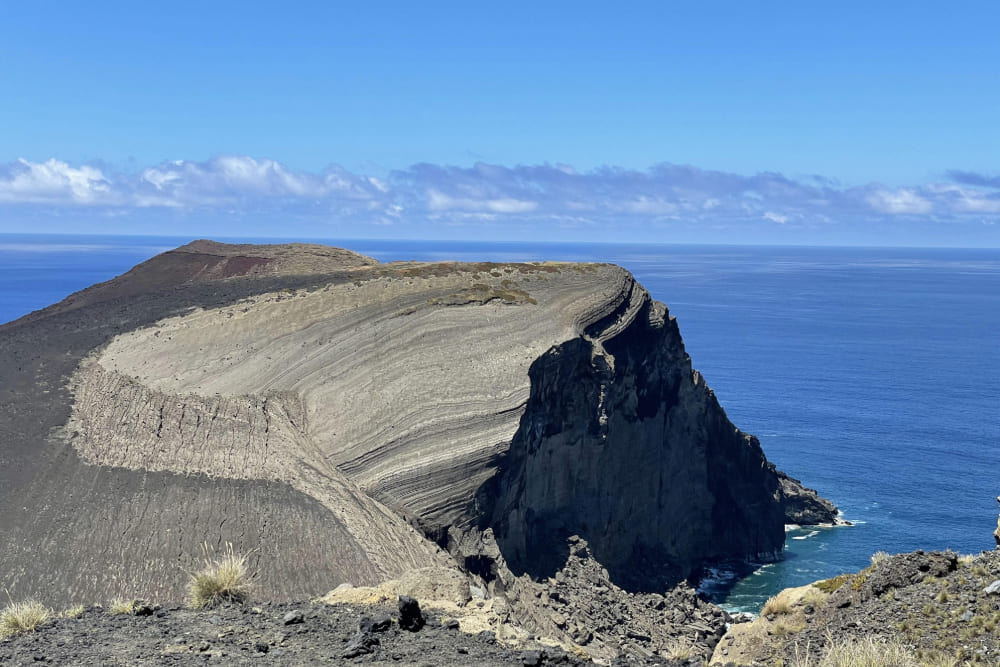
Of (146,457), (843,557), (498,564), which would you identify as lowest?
(843,557)

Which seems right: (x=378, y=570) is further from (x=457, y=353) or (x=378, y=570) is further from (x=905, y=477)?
(x=905, y=477)

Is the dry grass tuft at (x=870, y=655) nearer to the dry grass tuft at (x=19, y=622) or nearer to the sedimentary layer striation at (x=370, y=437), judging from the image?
the dry grass tuft at (x=19, y=622)

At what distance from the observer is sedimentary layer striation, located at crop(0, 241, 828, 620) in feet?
105

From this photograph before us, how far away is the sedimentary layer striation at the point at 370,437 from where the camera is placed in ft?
105

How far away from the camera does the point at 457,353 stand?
43875mm

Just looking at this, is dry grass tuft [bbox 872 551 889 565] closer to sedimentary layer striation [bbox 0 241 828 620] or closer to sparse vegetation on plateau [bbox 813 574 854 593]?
sparse vegetation on plateau [bbox 813 574 854 593]

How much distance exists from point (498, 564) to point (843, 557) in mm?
31282

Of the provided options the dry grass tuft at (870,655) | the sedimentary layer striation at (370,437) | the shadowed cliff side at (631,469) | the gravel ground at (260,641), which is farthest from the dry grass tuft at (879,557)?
the shadowed cliff side at (631,469)

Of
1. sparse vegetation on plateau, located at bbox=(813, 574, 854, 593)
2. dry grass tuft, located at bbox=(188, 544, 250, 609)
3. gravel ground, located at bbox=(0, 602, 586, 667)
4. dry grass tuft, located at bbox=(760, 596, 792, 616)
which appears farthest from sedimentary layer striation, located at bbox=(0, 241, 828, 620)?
sparse vegetation on plateau, located at bbox=(813, 574, 854, 593)

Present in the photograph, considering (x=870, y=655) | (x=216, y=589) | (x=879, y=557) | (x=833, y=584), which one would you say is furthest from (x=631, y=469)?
(x=870, y=655)

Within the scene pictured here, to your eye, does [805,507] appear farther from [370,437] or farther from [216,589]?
[216,589]

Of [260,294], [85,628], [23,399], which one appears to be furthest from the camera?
[260,294]

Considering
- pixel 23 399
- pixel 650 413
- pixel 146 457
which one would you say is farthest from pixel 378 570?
pixel 650 413

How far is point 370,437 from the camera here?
3762 centimetres
